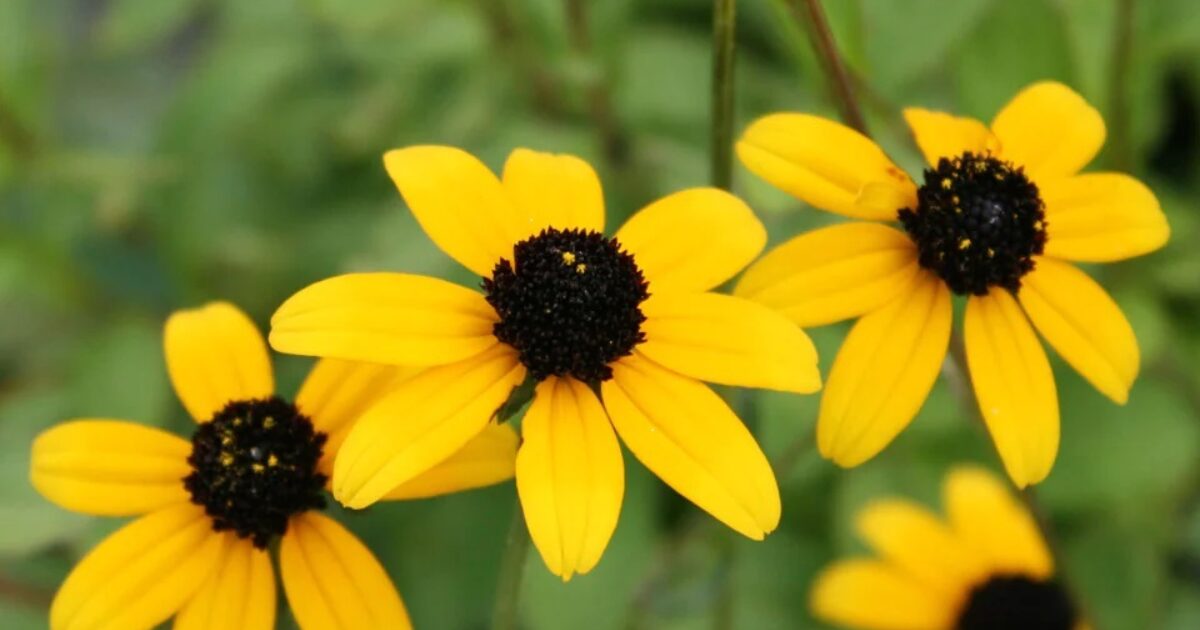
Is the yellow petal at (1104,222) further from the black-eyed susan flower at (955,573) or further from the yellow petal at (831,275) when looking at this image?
the black-eyed susan flower at (955,573)

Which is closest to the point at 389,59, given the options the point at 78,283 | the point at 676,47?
the point at 676,47

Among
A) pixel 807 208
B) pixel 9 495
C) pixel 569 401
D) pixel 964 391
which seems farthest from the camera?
pixel 807 208

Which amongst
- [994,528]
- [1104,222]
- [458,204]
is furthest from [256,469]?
[994,528]

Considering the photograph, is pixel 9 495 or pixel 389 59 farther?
pixel 389 59

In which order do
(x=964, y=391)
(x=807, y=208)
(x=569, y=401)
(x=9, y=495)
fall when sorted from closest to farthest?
(x=569, y=401), (x=964, y=391), (x=9, y=495), (x=807, y=208)

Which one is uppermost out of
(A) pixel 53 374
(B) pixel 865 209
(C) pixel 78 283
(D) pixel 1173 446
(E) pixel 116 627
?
(B) pixel 865 209

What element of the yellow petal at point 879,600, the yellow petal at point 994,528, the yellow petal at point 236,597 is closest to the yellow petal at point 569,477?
the yellow petal at point 236,597

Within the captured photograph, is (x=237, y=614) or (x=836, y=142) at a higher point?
(x=836, y=142)

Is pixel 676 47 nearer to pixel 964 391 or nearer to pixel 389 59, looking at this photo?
pixel 389 59
